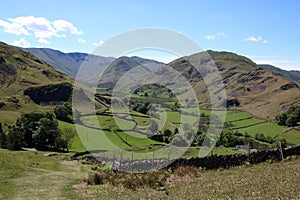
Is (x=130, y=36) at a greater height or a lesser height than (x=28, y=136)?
greater

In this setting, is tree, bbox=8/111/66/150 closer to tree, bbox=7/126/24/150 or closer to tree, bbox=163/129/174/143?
tree, bbox=7/126/24/150

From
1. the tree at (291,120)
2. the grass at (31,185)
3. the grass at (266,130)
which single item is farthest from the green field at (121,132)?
the grass at (31,185)

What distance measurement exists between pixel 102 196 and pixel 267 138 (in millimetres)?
146989

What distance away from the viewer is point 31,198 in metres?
26.1

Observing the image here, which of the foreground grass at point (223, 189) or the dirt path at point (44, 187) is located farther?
the dirt path at point (44, 187)

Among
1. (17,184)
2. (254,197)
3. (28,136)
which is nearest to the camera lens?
(254,197)

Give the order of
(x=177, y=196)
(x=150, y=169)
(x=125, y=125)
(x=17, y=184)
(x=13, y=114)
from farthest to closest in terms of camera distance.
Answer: (x=13, y=114), (x=125, y=125), (x=150, y=169), (x=17, y=184), (x=177, y=196)

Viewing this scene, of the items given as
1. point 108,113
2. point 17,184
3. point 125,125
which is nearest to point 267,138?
point 125,125

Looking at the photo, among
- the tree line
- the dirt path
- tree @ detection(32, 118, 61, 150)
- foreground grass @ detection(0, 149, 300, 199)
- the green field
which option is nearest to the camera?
foreground grass @ detection(0, 149, 300, 199)

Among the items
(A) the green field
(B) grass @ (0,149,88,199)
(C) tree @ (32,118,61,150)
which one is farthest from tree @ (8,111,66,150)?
(B) grass @ (0,149,88,199)

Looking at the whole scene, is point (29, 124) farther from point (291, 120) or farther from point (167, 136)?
point (291, 120)

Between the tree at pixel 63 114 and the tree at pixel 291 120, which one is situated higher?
the tree at pixel 63 114

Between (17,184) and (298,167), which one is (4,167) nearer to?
(17,184)

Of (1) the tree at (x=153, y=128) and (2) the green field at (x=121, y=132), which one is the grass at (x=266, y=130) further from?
(1) the tree at (x=153, y=128)
